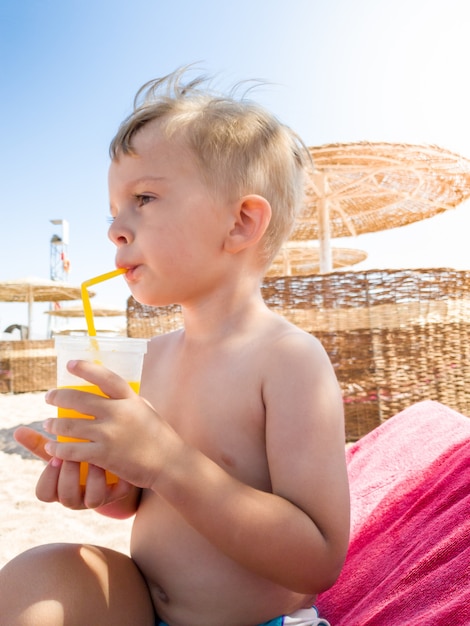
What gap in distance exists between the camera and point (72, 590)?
85 cm

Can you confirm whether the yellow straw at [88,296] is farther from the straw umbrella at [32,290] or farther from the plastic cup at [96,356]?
the straw umbrella at [32,290]

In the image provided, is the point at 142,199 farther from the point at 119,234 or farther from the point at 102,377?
the point at 102,377

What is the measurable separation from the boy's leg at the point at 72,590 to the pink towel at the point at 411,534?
39 cm

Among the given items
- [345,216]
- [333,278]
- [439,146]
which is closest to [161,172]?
[333,278]

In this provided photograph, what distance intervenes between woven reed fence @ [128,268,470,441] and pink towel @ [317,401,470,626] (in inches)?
81.6

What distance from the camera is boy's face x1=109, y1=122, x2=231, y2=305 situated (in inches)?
38.1

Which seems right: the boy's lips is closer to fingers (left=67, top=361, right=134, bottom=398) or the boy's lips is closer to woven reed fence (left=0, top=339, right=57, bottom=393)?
fingers (left=67, top=361, right=134, bottom=398)

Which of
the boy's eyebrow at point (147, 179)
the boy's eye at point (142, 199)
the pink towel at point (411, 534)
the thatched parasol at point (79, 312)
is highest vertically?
the boy's eyebrow at point (147, 179)

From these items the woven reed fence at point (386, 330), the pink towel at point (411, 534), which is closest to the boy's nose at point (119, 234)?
the pink towel at point (411, 534)

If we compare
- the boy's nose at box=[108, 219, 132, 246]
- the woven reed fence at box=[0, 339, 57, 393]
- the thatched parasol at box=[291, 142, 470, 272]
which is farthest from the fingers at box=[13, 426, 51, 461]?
the woven reed fence at box=[0, 339, 57, 393]

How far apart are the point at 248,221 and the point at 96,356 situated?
15.5 inches

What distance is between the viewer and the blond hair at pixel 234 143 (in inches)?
40.1

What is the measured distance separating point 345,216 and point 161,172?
628cm

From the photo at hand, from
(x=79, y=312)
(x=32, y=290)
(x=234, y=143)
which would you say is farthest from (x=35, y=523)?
(x=79, y=312)
